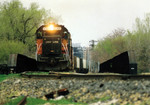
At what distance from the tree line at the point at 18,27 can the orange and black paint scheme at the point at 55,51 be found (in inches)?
577

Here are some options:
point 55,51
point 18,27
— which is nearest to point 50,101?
point 55,51

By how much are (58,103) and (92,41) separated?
2649 inches

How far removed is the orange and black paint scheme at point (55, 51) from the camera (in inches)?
651

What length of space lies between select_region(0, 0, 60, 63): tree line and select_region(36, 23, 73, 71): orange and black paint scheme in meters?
14.6

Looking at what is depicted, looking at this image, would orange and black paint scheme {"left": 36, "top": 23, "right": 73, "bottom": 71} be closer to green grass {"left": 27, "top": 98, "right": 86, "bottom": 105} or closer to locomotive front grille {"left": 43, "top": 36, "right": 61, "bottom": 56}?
locomotive front grille {"left": 43, "top": 36, "right": 61, "bottom": 56}

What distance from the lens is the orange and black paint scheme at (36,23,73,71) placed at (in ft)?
54.3

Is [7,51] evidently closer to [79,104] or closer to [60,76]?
[60,76]

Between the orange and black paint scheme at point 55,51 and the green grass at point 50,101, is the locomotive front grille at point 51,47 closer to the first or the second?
the orange and black paint scheme at point 55,51

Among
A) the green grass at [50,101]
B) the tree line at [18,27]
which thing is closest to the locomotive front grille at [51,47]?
the green grass at [50,101]

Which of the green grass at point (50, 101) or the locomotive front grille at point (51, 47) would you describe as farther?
the locomotive front grille at point (51, 47)

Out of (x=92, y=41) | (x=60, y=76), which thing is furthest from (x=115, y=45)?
(x=60, y=76)

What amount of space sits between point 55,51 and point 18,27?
58.0 feet

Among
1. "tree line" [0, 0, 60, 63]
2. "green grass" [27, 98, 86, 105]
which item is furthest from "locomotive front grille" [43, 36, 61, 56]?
"tree line" [0, 0, 60, 63]

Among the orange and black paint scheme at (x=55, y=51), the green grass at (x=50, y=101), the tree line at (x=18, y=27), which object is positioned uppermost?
the tree line at (x=18, y=27)
